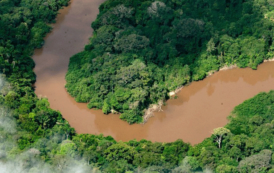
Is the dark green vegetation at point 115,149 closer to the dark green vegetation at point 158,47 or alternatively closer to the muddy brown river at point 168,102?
the muddy brown river at point 168,102

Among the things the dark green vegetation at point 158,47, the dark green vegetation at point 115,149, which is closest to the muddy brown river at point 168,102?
the dark green vegetation at point 158,47

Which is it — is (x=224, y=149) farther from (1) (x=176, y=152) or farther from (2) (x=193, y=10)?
(2) (x=193, y=10)

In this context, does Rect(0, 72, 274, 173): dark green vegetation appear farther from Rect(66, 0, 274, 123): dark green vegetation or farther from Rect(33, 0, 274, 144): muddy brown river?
Rect(66, 0, 274, 123): dark green vegetation

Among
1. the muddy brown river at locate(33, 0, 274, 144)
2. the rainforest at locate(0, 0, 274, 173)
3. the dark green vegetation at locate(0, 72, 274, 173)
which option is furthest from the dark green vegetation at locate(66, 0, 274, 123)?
the dark green vegetation at locate(0, 72, 274, 173)

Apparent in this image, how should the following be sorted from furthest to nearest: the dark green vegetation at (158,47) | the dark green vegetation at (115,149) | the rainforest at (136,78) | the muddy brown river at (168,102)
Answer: the dark green vegetation at (158,47) < the muddy brown river at (168,102) < the rainforest at (136,78) < the dark green vegetation at (115,149)

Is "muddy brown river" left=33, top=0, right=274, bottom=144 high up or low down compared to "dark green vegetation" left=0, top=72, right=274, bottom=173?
up
